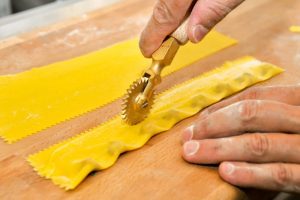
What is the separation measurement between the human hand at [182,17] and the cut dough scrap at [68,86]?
0.20 m

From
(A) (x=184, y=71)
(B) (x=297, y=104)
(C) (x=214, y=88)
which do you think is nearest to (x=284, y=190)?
(B) (x=297, y=104)

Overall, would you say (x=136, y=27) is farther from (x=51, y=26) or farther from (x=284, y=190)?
(x=284, y=190)

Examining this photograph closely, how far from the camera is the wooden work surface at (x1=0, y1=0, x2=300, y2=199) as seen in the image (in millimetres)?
740

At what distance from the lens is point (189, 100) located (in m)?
0.97

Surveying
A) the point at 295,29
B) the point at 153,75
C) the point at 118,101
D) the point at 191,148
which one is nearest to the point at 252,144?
the point at 191,148

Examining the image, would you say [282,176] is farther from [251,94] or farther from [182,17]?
[182,17]

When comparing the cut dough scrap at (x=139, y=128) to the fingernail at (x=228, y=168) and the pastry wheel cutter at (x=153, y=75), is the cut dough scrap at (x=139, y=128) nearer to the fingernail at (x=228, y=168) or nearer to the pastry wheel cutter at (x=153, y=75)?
the pastry wheel cutter at (x=153, y=75)

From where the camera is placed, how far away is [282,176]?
75 centimetres

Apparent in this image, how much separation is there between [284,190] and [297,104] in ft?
0.69

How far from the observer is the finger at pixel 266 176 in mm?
750

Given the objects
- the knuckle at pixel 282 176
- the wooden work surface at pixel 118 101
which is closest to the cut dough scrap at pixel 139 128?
the wooden work surface at pixel 118 101

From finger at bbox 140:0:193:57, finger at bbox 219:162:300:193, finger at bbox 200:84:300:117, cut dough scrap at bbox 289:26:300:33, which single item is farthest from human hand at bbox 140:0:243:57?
cut dough scrap at bbox 289:26:300:33

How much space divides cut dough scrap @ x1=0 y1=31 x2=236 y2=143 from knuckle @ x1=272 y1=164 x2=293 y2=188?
0.41 metres

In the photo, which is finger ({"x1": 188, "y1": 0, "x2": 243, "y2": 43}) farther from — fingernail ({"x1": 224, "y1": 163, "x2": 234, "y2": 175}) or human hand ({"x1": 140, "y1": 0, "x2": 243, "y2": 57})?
fingernail ({"x1": 224, "y1": 163, "x2": 234, "y2": 175})
